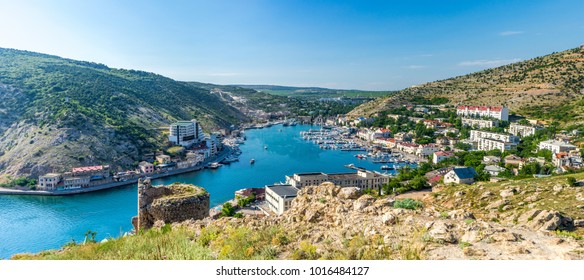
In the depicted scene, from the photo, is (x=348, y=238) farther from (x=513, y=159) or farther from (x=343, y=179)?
(x=513, y=159)

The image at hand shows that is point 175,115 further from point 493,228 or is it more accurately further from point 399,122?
point 493,228

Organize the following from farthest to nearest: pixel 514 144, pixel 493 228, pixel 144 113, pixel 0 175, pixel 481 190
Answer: pixel 144 113
pixel 514 144
pixel 0 175
pixel 481 190
pixel 493 228

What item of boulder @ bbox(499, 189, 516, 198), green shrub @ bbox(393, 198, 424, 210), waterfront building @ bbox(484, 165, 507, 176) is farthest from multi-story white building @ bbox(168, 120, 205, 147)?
green shrub @ bbox(393, 198, 424, 210)

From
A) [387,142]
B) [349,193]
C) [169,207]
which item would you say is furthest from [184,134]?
[349,193]

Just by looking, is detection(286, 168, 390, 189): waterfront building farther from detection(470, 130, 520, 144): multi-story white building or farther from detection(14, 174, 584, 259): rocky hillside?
detection(14, 174, 584, 259): rocky hillside

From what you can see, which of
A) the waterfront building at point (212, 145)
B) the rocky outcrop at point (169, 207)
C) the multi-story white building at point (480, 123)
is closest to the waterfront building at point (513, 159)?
the multi-story white building at point (480, 123)

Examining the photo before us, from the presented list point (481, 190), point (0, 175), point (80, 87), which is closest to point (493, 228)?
point (481, 190)

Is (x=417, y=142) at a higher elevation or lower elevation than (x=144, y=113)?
lower

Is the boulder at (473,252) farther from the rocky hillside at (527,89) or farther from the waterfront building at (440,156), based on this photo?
the rocky hillside at (527,89)
